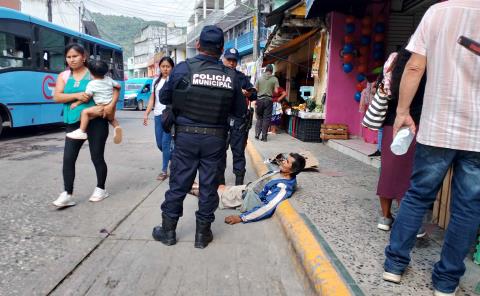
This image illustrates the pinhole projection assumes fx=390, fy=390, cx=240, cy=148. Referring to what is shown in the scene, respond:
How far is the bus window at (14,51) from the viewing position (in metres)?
9.23

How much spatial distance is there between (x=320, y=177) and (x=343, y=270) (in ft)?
10.1

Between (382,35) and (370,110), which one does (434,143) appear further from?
(382,35)

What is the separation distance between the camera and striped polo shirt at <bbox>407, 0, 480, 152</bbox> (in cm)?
200

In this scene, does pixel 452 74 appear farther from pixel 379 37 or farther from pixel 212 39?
pixel 379 37

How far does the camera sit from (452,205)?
2.19 metres

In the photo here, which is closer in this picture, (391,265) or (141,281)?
(391,265)

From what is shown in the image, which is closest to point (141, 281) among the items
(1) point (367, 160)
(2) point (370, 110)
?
(2) point (370, 110)

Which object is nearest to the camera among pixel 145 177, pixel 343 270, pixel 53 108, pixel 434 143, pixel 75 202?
pixel 434 143

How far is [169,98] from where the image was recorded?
3.17m

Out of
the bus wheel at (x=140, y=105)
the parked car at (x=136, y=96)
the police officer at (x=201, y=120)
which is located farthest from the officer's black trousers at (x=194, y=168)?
the bus wheel at (x=140, y=105)

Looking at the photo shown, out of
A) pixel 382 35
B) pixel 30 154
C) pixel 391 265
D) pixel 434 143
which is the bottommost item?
pixel 30 154

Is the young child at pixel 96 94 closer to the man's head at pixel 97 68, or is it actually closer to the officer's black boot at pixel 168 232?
the man's head at pixel 97 68

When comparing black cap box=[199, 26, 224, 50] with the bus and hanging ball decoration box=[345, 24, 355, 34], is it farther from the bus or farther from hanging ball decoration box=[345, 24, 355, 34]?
the bus

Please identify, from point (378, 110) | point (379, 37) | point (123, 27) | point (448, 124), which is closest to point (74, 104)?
point (378, 110)
